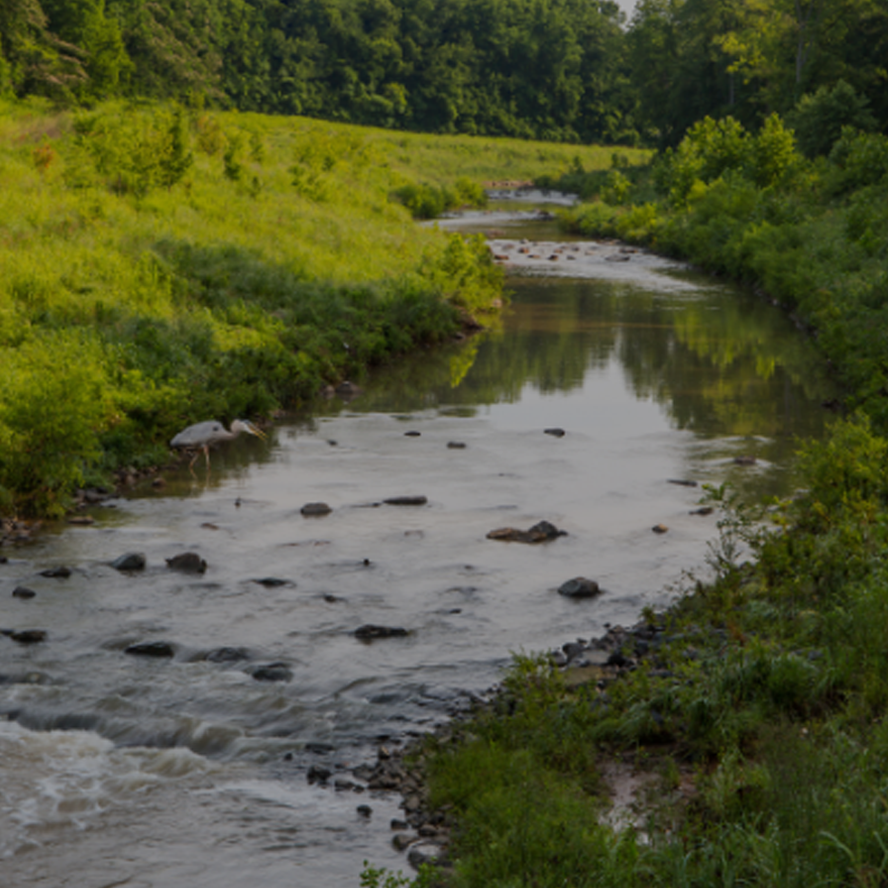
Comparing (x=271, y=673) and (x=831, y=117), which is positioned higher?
(x=831, y=117)

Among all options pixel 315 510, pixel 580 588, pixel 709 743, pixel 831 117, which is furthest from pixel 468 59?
pixel 709 743

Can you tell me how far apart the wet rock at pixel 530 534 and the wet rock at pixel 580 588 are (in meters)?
1.41

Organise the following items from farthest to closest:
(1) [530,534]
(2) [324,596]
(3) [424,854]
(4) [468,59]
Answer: (4) [468,59]
(1) [530,534]
(2) [324,596]
(3) [424,854]

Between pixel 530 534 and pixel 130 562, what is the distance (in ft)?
13.1

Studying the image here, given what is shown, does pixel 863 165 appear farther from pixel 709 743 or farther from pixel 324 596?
pixel 709 743

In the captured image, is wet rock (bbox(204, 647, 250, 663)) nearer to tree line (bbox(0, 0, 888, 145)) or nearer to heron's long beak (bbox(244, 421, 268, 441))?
heron's long beak (bbox(244, 421, 268, 441))

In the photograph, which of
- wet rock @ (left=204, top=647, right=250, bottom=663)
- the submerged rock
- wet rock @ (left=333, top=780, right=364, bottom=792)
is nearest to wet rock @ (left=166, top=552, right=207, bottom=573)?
wet rock @ (left=204, top=647, right=250, bottom=663)

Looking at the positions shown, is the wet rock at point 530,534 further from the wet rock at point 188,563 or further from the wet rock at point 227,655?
the wet rock at point 227,655

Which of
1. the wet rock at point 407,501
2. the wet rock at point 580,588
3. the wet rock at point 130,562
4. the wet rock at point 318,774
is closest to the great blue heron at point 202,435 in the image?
the wet rock at point 407,501

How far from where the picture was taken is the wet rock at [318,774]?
6590 millimetres

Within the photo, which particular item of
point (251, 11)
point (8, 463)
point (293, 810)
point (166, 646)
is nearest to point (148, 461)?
point (8, 463)

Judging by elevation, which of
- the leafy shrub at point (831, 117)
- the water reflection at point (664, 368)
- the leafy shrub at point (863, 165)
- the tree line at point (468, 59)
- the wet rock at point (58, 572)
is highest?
the tree line at point (468, 59)

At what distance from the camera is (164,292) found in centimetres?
1775

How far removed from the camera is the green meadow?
41.5ft
